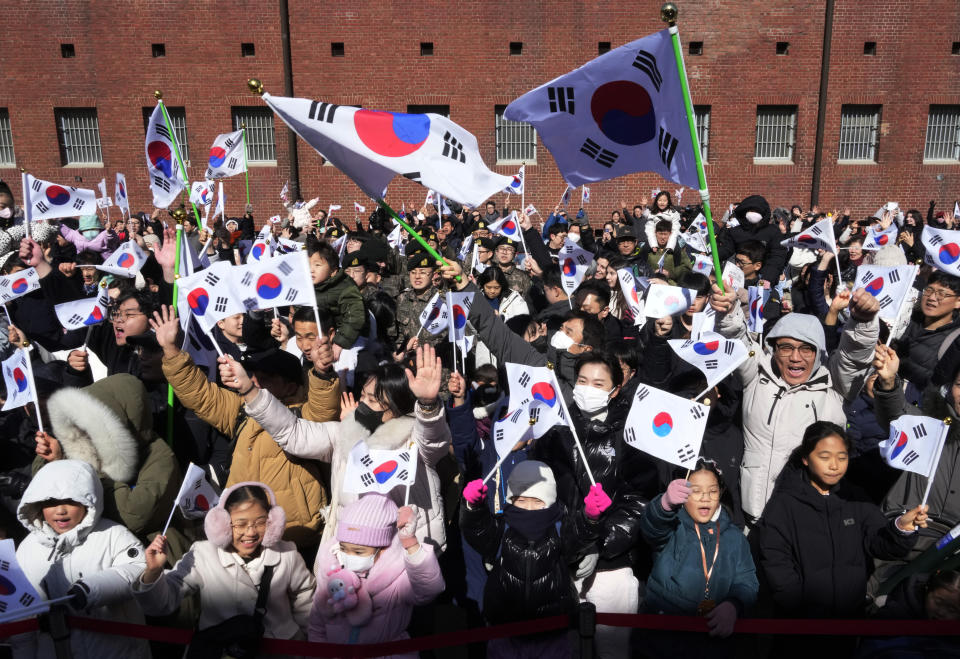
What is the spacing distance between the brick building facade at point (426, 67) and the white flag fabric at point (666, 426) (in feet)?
54.5

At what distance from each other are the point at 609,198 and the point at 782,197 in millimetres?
4899

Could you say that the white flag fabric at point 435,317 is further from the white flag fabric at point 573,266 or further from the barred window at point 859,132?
the barred window at point 859,132

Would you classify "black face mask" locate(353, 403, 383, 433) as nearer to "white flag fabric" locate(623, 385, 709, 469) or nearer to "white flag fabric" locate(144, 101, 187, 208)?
"white flag fabric" locate(623, 385, 709, 469)

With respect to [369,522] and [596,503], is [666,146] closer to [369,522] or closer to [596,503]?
[596,503]

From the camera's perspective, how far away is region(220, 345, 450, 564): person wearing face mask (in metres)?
3.12

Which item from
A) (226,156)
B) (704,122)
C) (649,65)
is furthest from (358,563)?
(704,122)

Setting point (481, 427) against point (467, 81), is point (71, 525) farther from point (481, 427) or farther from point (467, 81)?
point (467, 81)

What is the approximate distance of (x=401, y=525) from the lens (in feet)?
9.58

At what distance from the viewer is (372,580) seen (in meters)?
2.90

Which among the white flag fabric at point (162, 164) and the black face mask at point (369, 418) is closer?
the black face mask at point (369, 418)

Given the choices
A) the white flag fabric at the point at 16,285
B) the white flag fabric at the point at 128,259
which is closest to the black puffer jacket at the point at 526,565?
the white flag fabric at the point at 16,285

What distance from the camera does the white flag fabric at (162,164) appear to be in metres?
7.18

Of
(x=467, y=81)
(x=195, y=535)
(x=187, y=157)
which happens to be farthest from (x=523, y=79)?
(x=195, y=535)

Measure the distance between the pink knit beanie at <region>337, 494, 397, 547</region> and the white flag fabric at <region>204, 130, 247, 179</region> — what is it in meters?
8.85
